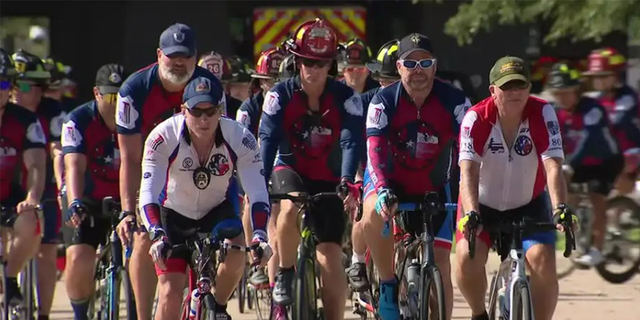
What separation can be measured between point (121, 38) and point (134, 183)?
13.5 m

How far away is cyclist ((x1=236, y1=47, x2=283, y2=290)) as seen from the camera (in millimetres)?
10547

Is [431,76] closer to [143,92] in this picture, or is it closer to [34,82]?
[143,92]

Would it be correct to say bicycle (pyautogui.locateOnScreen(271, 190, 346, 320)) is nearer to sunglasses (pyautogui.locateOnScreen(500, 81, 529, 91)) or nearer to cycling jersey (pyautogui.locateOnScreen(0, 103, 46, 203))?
sunglasses (pyautogui.locateOnScreen(500, 81, 529, 91))

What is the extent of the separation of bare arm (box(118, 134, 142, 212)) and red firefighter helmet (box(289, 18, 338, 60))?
1276 mm

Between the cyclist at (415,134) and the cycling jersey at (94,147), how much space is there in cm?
193

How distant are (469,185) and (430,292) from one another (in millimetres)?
913

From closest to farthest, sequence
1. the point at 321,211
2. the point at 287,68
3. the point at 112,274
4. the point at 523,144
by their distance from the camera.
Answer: the point at 523,144
the point at 321,211
the point at 112,274
the point at 287,68

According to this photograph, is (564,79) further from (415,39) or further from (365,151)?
(415,39)

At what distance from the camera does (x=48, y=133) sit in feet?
39.4

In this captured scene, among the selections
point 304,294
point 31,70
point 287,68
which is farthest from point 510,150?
point 31,70

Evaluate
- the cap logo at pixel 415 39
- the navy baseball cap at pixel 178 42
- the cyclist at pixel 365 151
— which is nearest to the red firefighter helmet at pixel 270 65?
the cyclist at pixel 365 151

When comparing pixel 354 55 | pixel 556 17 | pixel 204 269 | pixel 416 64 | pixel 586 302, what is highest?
pixel 556 17

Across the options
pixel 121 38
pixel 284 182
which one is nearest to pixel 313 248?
pixel 284 182

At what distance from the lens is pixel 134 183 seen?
935 centimetres
